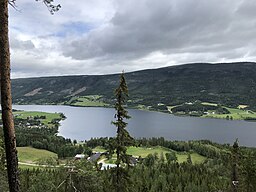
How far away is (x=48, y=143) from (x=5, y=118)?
102 m

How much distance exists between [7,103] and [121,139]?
37.9 ft

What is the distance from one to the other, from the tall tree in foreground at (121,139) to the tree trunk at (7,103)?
1095 cm

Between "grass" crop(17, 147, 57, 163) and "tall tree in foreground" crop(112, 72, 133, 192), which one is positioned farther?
"grass" crop(17, 147, 57, 163)

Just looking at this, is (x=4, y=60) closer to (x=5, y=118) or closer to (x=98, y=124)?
(x=5, y=118)

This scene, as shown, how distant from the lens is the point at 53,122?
177000mm

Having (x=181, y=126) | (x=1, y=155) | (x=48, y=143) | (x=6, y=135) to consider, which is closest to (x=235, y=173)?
(x=1, y=155)

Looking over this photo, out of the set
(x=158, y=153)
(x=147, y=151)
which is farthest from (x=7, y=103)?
(x=147, y=151)

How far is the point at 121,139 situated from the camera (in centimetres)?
1858

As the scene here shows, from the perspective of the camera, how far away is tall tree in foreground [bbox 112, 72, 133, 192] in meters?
18.5

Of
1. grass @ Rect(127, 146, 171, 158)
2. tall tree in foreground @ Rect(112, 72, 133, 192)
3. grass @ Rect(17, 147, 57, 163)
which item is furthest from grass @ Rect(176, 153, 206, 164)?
tall tree in foreground @ Rect(112, 72, 133, 192)

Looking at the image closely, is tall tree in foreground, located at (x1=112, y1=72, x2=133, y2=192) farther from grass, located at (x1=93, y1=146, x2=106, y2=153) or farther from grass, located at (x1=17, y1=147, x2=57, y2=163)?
grass, located at (x1=93, y1=146, x2=106, y2=153)

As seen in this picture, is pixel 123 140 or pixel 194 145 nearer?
pixel 123 140

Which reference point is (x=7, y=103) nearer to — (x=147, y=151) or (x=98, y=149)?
(x=147, y=151)

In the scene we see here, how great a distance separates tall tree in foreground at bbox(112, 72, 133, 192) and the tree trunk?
431 inches
